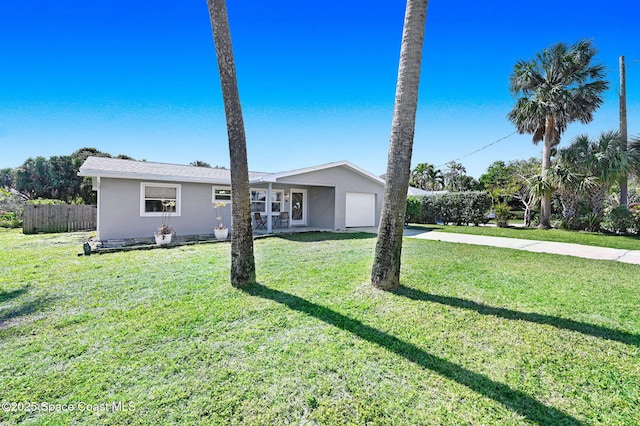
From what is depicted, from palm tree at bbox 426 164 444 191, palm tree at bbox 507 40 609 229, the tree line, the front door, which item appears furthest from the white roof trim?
palm tree at bbox 426 164 444 191

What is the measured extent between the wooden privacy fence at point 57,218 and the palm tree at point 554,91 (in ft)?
78.7

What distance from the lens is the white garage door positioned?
51.8 feet

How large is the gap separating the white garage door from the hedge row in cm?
319

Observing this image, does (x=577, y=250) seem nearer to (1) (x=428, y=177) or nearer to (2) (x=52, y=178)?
(1) (x=428, y=177)

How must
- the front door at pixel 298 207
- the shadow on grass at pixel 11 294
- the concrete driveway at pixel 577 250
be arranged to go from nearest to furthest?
1. the shadow on grass at pixel 11 294
2. the concrete driveway at pixel 577 250
3. the front door at pixel 298 207

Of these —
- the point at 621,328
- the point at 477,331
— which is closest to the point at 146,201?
the point at 477,331

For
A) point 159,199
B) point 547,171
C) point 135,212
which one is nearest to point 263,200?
point 159,199

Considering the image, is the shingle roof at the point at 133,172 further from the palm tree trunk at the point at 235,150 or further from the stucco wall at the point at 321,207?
the palm tree trunk at the point at 235,150

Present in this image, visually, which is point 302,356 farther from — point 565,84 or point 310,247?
point 565,84

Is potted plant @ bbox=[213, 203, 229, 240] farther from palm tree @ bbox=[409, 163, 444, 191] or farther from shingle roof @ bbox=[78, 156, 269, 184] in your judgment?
palm tree @ bbox=[409, 163, 444, 191]

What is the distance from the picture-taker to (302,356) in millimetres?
2963

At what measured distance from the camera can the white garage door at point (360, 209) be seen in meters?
15.8

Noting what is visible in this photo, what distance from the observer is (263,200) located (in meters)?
14.7

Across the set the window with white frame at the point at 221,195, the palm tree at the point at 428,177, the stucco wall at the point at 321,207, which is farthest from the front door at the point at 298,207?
the palm tree at the point at 428,177
